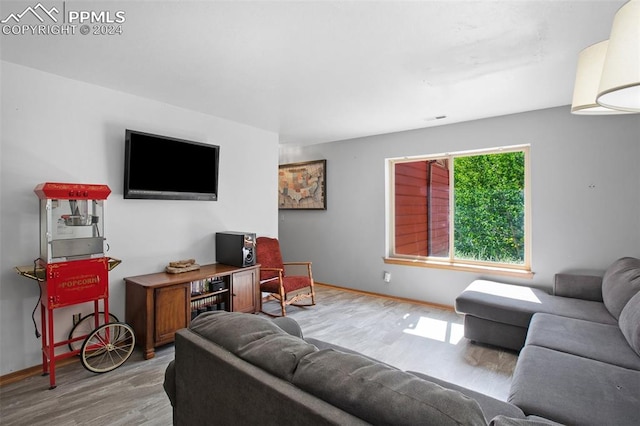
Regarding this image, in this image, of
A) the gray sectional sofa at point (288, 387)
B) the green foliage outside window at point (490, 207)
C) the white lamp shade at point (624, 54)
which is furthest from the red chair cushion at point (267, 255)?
the white lamp shade at point (624, 54)

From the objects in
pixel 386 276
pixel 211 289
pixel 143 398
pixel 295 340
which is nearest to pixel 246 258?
pixel 211 289

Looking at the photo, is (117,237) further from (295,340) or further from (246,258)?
(295,340)

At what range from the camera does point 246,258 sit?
365 cm

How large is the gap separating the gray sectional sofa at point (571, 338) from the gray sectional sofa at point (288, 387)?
0.35 m

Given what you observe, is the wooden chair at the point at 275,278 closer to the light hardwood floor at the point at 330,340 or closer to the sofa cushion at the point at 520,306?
the light hardwood floor at the point at 330,340

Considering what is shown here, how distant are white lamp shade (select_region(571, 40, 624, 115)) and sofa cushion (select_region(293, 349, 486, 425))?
1.63 metres

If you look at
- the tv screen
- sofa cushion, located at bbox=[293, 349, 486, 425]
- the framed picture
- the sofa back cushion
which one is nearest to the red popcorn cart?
the tv screen

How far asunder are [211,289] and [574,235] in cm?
404

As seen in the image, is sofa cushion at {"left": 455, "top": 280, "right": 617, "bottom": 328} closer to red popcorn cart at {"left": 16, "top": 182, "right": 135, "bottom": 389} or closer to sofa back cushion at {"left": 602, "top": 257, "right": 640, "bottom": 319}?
sofa back cushion at {"left": 602, "top": 257, "right": 640, "bottom": 319}

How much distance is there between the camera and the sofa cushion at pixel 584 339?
1892 millimetres

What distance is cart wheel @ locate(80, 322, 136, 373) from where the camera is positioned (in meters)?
2.59

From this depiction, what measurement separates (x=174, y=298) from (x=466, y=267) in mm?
3523

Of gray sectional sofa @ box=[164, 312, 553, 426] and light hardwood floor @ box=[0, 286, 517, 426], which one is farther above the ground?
gray sectional sofa @ box=[164, 312, 553, 426]

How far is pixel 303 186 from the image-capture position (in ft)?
18.9
